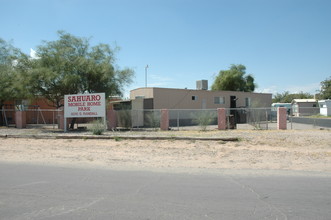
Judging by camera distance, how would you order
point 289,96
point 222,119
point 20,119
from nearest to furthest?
point 222,119 → point 20,119 → point 289,96

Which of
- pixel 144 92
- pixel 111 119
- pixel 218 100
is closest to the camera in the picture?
pixel 111 119

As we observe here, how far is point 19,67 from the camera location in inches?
869

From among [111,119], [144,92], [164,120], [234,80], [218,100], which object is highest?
[234,80]

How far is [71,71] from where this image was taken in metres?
21.2

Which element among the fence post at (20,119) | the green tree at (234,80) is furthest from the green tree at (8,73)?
the green tree at (234,80)

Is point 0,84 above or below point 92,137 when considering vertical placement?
above

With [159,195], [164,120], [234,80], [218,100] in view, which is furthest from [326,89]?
[159,195]

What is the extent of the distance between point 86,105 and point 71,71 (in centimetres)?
318

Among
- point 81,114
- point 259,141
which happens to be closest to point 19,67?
point 81,114

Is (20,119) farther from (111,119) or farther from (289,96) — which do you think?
(289,96)

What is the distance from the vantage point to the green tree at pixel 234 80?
55.5m

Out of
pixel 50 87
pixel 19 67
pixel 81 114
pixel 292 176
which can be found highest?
pixel 19 67

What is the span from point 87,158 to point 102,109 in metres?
9.03

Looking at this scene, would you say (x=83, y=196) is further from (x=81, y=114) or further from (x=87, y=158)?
(x=81, y=114)
